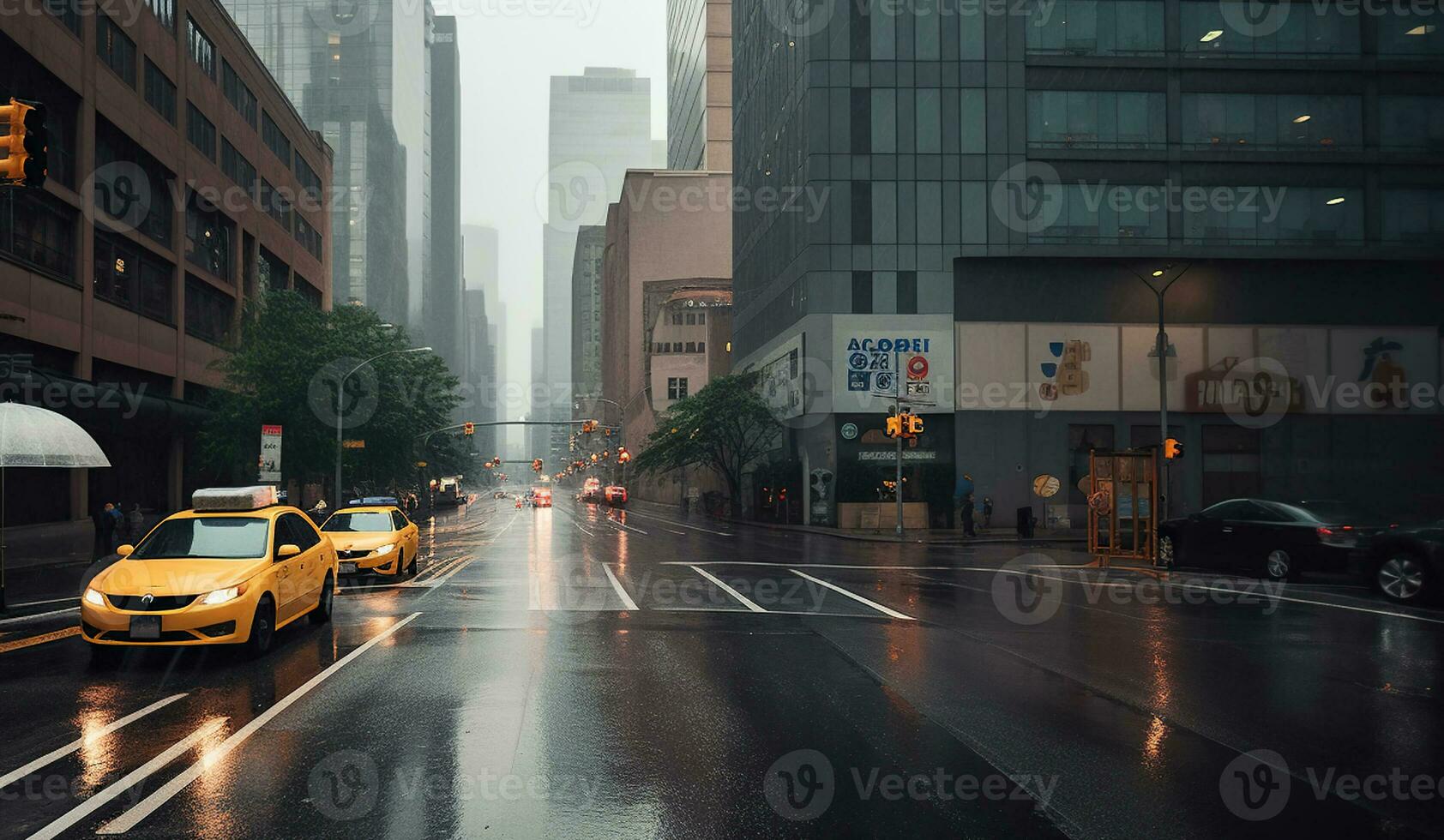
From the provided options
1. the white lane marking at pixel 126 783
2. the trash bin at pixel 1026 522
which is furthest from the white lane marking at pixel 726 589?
the trash bin at pixel 1026 522

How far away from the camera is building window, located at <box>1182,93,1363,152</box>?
5075cm

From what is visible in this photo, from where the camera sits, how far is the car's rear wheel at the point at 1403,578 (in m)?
16.3

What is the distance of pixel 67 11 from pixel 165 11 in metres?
10.4

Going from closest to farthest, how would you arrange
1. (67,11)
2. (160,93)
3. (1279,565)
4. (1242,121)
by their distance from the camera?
(1279,565)
(67,11)
(160,93)
(1242,121)

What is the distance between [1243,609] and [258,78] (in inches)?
2205

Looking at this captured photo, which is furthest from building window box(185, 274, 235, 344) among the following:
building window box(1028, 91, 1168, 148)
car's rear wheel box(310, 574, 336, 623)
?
building window box(1028, 91, 1168, 148)

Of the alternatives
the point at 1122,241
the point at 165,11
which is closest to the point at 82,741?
the point at 165,11

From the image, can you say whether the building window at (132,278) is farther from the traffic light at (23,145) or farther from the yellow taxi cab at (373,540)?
the traffic light at (23,145)

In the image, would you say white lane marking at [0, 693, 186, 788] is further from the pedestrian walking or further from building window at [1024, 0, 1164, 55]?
building window at [1024, 0, 1164, 55]

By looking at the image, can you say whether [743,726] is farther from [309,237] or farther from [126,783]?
[309,237]

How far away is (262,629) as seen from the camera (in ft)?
37.3

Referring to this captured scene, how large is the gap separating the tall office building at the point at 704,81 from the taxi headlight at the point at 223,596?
9912 centimetres

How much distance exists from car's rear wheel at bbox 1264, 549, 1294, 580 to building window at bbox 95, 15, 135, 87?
38.0 metres

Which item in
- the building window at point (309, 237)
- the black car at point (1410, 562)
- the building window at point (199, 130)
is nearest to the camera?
the black car at point (1410, 562)
